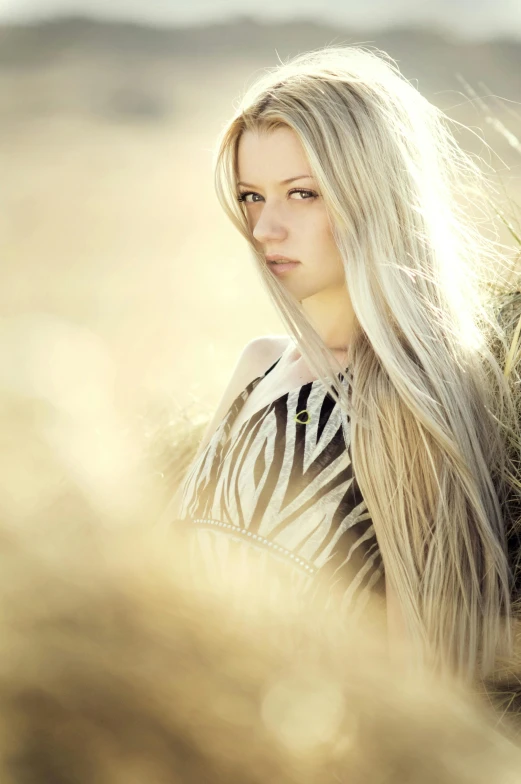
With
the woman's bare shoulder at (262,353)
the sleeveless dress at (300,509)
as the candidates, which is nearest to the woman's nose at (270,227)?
the sleeveless dress at (300,509)

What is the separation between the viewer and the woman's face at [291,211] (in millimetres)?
1749

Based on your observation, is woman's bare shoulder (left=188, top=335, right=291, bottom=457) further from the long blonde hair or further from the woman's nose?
the woman's nose

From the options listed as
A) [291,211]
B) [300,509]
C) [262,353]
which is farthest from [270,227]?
[300,509]

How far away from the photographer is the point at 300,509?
1726 millimetres

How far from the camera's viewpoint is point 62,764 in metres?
0.21

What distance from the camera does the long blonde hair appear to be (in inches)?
60.2

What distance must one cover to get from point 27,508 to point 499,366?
59.7 inches

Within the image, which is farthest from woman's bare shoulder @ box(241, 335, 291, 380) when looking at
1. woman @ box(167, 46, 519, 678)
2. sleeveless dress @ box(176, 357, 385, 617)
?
sleeveless dress @ box(176, 357, 385, 617)

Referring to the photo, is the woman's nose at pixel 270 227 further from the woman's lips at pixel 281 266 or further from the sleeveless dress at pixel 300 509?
the sleeveless dress at pixel 300 509

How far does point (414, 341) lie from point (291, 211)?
46 centimetres

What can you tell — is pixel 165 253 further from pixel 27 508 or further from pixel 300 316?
pixel 27 508

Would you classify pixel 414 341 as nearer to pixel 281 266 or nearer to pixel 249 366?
pixel 281 266

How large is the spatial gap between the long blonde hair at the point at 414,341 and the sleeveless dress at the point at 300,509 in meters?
0.11

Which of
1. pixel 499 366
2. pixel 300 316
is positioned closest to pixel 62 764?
pixel 499 366
